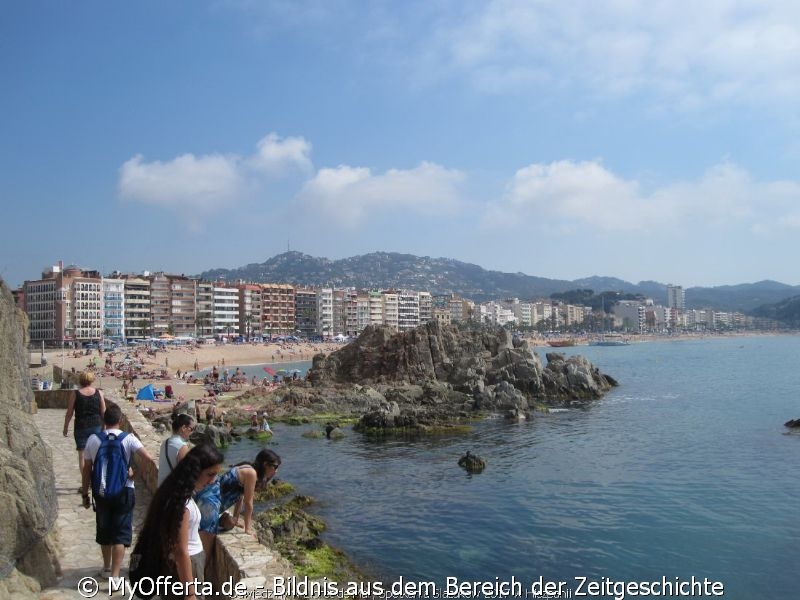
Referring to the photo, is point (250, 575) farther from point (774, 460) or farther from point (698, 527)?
point (774, 460)

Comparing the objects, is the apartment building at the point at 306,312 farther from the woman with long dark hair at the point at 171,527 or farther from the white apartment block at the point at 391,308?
the woman with long dark hair at the point at 171,527

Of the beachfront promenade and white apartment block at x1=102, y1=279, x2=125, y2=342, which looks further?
white apartment block at x1=102, y1=279, x2=125, y2=342

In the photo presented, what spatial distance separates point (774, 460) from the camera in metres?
26.3

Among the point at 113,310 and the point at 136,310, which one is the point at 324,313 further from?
the point at 113,310

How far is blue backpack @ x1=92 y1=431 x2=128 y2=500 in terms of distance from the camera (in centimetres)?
655

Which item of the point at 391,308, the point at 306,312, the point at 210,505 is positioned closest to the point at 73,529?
the point at 210,505

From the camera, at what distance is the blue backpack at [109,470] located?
6.55 m

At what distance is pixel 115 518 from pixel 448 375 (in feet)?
163

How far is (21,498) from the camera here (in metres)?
6.02

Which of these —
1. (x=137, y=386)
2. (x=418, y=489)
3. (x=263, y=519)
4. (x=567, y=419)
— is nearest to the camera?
(x=263, y=519)

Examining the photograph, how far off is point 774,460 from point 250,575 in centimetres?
2599

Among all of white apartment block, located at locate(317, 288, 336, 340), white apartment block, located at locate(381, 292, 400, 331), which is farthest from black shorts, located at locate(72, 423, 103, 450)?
white apartment block, located at locate(381, 292, 400, 331)

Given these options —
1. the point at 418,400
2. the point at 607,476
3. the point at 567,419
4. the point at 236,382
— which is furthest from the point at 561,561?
the point at 236,382

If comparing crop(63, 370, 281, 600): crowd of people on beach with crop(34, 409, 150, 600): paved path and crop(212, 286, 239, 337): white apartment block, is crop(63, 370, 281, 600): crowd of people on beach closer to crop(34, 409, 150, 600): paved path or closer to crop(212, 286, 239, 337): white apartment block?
crop(34, 409, 150, 600): paved path
